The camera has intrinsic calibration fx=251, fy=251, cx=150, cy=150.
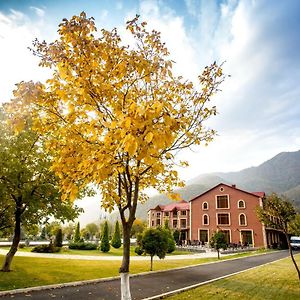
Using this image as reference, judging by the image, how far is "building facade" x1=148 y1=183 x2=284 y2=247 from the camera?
48.6m

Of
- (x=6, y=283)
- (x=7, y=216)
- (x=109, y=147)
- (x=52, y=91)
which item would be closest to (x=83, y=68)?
(x=52, y=91)

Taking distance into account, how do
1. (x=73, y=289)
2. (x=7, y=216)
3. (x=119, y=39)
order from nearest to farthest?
(x=119, y=39) < (x=73, y=289) < (x=7, y=216)

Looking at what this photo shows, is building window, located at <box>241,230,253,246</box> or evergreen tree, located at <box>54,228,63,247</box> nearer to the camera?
evergreen tree, located at <box>54,228,63,247</box>

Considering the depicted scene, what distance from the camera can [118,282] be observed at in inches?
542

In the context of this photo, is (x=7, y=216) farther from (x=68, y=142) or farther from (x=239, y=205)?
(x=239, y=205)

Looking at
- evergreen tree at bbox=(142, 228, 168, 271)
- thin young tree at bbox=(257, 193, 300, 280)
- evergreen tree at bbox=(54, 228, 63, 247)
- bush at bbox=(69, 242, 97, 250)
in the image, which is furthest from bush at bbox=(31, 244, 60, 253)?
thin young tree at bbox=(257, 193, 300, 280)

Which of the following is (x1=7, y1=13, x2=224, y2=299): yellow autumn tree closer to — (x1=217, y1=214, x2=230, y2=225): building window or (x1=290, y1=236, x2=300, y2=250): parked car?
(x1=217, y1=214, x2=230, y2=225): building window

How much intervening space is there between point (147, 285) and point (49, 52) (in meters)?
12.3

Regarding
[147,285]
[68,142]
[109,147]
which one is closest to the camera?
[109,147]

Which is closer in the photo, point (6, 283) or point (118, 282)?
point (6, 283)

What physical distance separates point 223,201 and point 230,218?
12.3 ft

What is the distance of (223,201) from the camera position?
177 ft

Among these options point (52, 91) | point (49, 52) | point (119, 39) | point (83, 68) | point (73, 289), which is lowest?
point (73, 289)

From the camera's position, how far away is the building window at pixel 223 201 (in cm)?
5322
